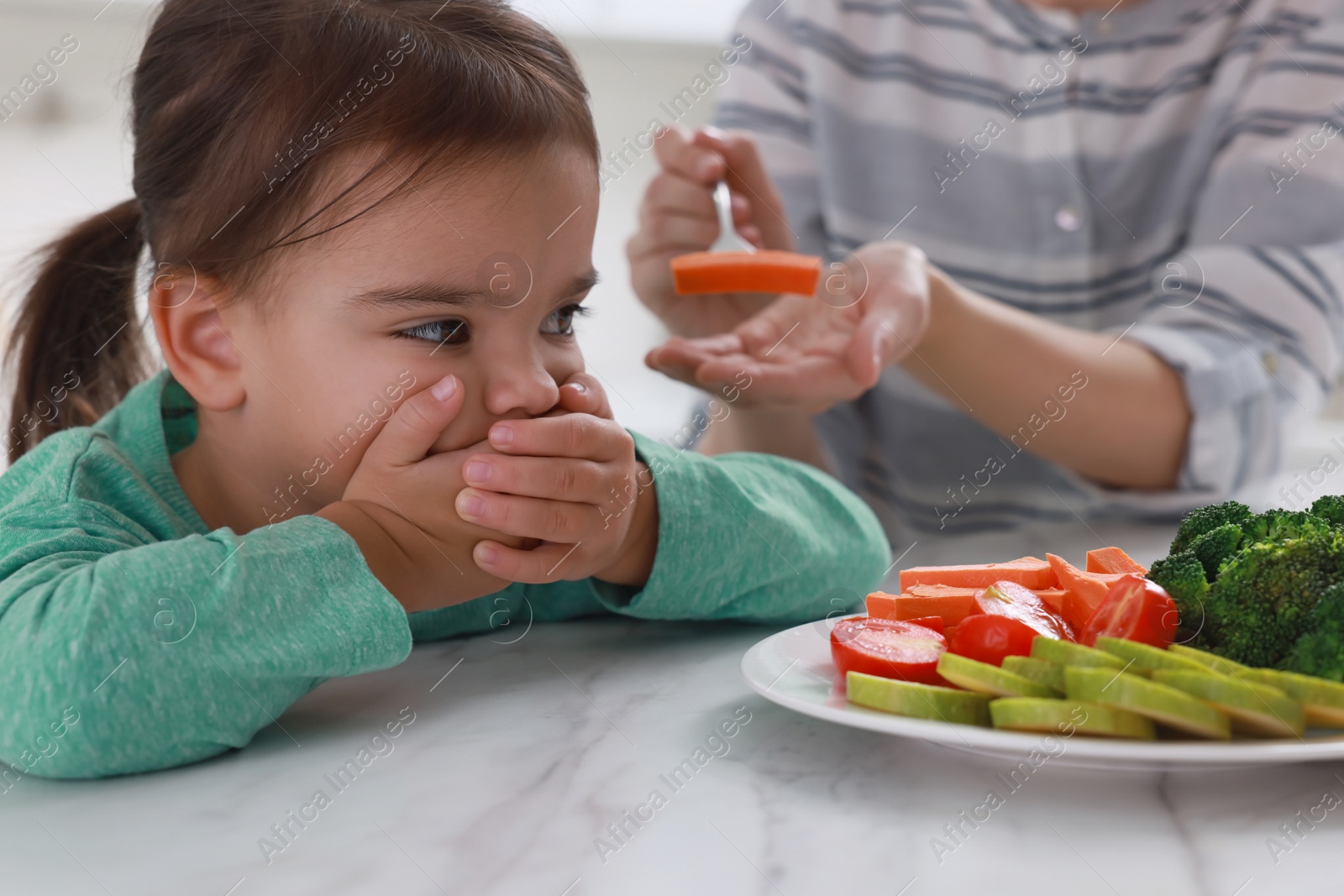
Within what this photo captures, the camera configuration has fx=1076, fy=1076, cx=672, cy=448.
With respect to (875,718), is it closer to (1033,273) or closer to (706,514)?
(706,514)

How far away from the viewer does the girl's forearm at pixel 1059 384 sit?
1546 mm

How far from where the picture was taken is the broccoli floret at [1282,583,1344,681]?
2.00 ft

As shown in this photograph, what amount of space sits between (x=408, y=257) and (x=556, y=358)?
6.1 inches

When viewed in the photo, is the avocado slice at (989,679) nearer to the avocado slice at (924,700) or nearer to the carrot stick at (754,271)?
the avocado slice at (924,700)

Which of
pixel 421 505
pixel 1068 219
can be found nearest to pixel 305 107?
pixel 421 505

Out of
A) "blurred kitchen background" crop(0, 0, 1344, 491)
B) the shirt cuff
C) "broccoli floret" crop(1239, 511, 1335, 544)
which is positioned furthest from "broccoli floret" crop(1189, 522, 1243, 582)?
"blurred kitchen background" crop(0, 0, 1344, 491)

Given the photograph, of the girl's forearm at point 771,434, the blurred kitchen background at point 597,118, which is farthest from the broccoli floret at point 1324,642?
the blurred kitchen background at point 597,118

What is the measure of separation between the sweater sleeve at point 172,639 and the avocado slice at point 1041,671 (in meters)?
0.42

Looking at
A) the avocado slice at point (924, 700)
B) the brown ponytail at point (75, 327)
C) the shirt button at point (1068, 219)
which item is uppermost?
the brown ponytail at point (75, 327)

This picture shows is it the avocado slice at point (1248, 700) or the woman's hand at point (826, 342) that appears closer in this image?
the avocado slice at point (1248, 700)

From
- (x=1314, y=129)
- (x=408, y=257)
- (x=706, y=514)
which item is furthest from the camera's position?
(x=1314, y=129)

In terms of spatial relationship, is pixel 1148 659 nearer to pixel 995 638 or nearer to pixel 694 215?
pixel 995 638

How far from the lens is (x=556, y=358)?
0.95 metres

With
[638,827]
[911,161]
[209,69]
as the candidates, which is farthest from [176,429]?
[911,161]
